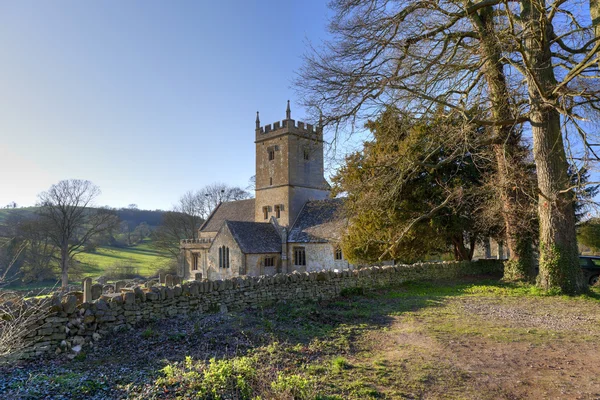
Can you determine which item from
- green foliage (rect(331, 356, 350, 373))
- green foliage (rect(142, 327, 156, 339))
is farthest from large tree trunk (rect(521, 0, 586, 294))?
green foliage (rect(142, 327, 156, 339))

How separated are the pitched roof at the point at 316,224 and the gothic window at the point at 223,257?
5.17 m

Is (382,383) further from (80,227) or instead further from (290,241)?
(80,227)

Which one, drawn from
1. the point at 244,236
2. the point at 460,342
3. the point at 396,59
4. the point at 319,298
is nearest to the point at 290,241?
the point at 244,236

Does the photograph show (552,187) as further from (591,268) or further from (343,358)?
(591,268)

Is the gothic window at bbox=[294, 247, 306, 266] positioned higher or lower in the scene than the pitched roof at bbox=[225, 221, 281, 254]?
lower

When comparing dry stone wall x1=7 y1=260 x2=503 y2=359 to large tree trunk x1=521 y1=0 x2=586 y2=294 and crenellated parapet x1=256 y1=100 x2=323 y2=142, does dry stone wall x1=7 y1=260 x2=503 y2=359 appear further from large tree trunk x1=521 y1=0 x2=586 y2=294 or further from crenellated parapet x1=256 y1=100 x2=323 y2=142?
crenellated parapet x1=256 y1=100 x2=323 y2=142

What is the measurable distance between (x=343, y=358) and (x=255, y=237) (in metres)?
24.9

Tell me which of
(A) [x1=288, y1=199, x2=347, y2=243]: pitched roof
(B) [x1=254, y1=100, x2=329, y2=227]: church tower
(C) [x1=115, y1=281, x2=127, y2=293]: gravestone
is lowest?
(C) [x1=115, y1=281, x2=127, y2=293]: gravestone

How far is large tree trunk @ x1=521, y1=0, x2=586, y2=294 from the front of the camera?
10711 millimetres

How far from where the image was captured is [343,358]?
222 inches

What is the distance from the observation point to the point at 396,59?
10.8 metres

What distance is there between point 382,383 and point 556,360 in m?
2.87

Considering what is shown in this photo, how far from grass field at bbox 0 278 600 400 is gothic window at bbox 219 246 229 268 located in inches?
796

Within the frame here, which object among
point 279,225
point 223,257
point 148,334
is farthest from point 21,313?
point 279,225
